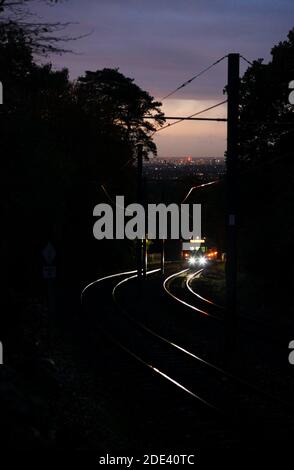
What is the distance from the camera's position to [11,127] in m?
17.4

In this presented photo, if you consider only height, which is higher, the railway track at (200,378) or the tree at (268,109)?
the tree at (268,109)

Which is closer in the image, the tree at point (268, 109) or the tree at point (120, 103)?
the tree at point (268, 109)

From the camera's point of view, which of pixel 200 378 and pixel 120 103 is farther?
pixel 120 103

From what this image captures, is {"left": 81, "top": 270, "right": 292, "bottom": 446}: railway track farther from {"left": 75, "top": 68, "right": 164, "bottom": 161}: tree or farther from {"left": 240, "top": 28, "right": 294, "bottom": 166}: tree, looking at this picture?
{"left": 75, "top": 68, "right": 164, "bottom": 161}: tree

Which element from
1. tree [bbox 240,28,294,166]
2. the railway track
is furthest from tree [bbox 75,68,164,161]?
the railway track

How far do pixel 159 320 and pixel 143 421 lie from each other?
47.8 feet

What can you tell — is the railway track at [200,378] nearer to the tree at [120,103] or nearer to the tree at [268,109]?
the tree at [268,109]

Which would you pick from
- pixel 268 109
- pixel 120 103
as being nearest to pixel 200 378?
pixel 268 109

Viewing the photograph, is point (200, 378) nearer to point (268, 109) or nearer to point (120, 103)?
point (268, 109)

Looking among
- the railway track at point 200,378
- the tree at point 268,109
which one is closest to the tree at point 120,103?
the tree at point 268,109

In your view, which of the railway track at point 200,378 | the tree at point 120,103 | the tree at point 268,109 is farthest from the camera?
the tree at point 120,103
